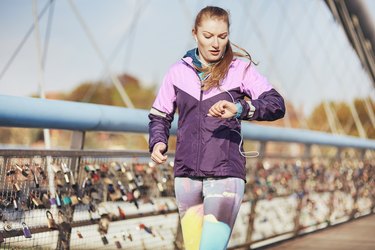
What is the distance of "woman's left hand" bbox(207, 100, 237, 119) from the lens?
243cm

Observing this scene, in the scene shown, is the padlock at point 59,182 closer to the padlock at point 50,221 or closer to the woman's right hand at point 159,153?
the padlock at point 50,221

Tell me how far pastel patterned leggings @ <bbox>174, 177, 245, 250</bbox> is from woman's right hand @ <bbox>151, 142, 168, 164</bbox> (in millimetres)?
A: 92

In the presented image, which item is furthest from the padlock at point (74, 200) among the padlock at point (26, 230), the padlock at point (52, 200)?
the padlock at point (26, 230)

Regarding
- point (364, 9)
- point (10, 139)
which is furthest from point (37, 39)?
point (10, 139)

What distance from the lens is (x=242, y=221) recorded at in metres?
5.64

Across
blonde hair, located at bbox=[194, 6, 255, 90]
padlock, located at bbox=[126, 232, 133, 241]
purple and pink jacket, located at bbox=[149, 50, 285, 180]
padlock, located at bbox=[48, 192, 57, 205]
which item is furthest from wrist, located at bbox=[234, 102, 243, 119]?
padlock, located at bbox=[126, 232, 133, 241]

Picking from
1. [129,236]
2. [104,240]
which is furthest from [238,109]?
[129,236]

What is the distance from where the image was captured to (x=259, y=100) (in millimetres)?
2627

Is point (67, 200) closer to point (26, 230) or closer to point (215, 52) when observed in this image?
point (26, 230)

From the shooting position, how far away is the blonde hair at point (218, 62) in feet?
8.71

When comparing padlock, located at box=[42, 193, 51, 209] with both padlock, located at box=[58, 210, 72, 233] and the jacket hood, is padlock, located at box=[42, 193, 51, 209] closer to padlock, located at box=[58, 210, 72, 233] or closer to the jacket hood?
padlock, located at box=[58, 210, 72, 233]

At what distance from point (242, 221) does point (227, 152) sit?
307 centimetres

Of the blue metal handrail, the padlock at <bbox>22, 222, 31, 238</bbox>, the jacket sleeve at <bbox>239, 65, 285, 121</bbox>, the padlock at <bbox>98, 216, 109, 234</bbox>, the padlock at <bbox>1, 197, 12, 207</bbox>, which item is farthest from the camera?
the padlock at <bbox>98, 216, 109, 234</bbox>

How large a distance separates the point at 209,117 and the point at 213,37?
250 millimetres
